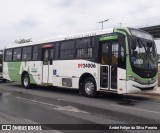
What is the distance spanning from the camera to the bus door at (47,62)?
1704cm

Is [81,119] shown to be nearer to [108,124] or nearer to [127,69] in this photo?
[108,124]

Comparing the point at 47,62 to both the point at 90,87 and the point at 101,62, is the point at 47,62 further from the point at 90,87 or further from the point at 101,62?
the point at 101,62

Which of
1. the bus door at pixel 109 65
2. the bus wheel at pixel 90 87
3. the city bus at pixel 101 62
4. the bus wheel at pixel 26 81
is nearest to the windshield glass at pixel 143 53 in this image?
the city bus at pixel 101 62

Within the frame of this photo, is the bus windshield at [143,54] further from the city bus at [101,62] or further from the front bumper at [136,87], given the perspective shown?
the front bumper at [136,87]

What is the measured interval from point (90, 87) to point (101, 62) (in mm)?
1436

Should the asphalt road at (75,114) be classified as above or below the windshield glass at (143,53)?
below

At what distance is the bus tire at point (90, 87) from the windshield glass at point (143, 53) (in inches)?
95.1

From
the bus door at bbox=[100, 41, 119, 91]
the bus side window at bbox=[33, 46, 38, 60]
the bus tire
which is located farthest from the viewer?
the bus side window at bbox=[33, 46, 38, 60]

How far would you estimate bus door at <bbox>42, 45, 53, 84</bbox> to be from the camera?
17.0m

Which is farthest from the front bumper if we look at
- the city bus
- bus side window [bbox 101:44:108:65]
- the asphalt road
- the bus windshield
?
bus side window [bbox 101:44:108:65]

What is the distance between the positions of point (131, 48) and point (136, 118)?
168 inches

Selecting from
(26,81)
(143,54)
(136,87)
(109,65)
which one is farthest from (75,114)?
(26,81)

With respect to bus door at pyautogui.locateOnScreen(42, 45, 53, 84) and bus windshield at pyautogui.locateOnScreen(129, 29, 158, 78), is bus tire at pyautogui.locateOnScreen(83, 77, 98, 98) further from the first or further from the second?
bus door at pyautogui.locateOnScreen(42, 45, 53, 84)

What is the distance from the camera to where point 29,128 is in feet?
24.5
